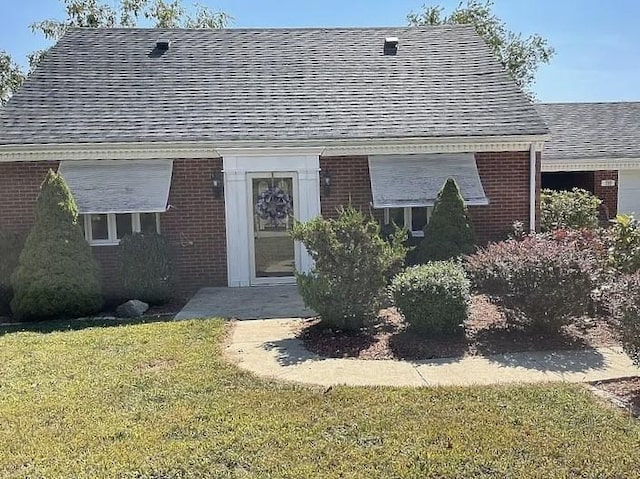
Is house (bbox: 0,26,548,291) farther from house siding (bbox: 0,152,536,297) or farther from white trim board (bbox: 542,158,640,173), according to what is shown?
white trim board (bbox: 542,158,640,173)

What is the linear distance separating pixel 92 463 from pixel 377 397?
253 cm

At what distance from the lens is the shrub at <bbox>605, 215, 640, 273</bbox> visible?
896cm

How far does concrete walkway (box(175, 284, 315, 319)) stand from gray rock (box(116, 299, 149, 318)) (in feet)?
2.41

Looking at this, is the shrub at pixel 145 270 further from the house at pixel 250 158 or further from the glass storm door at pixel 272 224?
the glass storm door at pixel 272 224

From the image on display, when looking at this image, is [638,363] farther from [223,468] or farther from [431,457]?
[223,468]

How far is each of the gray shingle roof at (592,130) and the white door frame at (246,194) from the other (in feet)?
30.1

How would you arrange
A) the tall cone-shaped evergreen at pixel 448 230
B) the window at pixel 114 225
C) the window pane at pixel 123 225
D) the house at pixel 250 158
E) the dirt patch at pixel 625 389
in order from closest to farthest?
the dirt patch at pixel 625 389 < the tall cone-shaped evergreen at pixel 448 230 < the house at pixel 250 158 < the window at pixel 114 225 < the window pane at pixel 123 225

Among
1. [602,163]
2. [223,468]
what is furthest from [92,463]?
[602,163]

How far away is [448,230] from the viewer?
36.5 feet

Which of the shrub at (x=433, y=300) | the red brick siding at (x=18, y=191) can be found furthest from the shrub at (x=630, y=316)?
the red brick siding at (x=18, y=191)

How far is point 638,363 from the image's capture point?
560 centimetres

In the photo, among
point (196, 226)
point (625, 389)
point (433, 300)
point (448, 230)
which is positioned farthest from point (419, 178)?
point (625, 389)

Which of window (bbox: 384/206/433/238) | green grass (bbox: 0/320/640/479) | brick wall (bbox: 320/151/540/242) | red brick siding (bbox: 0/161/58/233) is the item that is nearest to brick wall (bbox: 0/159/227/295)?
red brick siding (bbox: 0/161/58/233)

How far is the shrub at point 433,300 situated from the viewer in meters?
7.40
